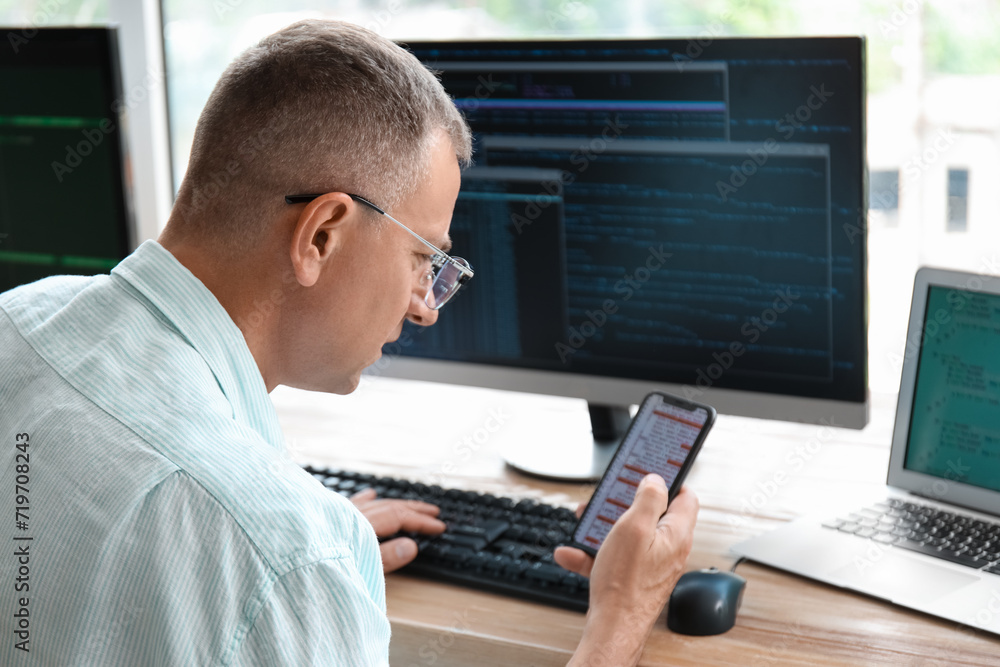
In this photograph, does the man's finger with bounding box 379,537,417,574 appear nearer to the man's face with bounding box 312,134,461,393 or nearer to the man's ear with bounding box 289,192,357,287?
the man's face with bounding box 312,134,461,393

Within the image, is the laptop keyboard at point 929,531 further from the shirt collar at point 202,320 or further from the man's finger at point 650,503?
the shirt collar at point 202,320

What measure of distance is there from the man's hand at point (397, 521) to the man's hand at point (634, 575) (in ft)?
0.66

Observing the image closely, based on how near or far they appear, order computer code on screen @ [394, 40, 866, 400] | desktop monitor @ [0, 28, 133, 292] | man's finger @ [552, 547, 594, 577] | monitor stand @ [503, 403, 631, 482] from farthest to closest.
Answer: desktop monitor @ [0, 28, 133, 292] < monitor stand @ [503, 403, 631, 482] < computer code on screen @ [394, 40, 866, 400] < man's finger @ [552, 547, 594, 577]

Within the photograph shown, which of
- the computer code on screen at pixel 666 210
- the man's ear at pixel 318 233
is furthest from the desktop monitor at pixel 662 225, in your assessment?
the man's ear at pixel 318 233

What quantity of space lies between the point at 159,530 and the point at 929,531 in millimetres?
773

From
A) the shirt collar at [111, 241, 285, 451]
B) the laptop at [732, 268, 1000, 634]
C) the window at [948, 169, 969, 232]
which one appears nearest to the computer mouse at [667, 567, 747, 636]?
the laptop at [732, 268, 1000, 634]

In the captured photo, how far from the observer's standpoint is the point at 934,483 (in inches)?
41.9

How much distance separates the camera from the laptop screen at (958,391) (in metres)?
1.01

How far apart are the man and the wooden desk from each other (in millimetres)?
74

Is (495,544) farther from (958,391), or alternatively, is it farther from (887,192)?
(887,192)

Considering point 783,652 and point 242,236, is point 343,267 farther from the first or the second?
point 783,652

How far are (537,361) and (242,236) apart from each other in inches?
22.8

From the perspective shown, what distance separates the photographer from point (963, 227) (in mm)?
4027

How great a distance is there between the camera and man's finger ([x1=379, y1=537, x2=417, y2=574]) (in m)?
0.98
